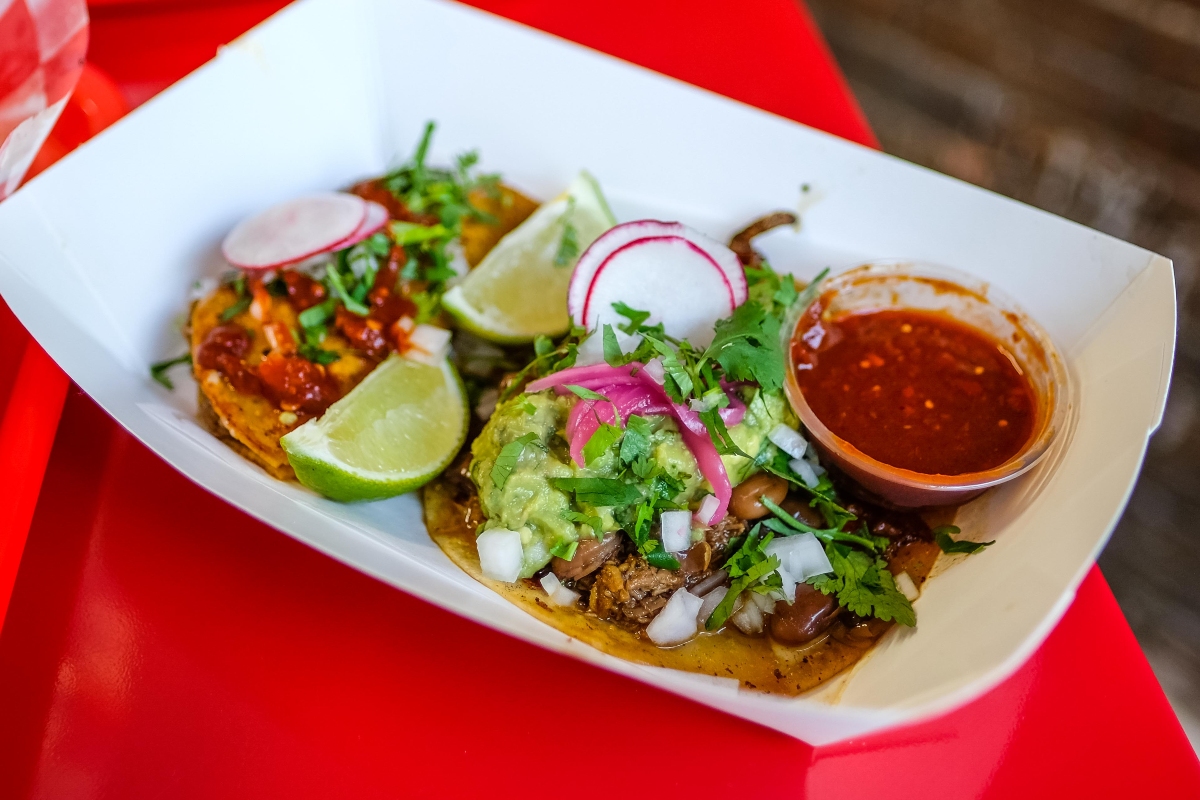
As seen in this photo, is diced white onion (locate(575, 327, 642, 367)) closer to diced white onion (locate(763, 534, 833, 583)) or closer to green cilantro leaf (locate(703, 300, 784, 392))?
green cilantro leaf (locate(703, 300, 784, 392))

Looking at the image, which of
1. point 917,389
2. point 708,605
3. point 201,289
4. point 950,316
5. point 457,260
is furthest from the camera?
point 457,260


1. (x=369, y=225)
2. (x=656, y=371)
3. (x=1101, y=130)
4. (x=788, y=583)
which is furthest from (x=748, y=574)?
(x=1101, y=130)

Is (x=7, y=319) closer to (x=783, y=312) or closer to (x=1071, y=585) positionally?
(x=783, y=312)

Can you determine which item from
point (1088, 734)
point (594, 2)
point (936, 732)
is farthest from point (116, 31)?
point (1088, 734)

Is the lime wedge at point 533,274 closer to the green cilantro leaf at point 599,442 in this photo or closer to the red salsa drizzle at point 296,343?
the red salsa drizzle at point 296,343

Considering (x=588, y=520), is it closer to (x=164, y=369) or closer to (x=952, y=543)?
(x=952, y=543)
